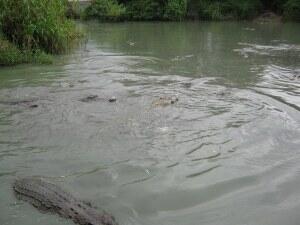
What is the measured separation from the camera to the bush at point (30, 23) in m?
13.2

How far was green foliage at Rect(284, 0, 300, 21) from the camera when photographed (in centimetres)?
2841

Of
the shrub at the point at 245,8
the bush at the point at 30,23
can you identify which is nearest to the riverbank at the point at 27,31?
the bush at the point at 30,23

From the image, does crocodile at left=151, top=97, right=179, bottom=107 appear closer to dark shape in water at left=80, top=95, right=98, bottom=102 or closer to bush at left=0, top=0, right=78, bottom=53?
dark shape in water at left=80, top=95, right=98, bottom=102

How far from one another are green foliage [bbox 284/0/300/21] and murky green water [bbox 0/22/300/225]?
53.4 feet

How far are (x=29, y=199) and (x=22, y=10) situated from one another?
9412 millimetres

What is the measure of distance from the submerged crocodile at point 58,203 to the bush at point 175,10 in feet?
86.9

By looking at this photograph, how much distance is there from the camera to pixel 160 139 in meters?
→ 7.06

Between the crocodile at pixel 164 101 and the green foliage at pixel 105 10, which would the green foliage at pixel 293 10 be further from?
the crocodile at pixel 164 101

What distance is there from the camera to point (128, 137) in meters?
7.18

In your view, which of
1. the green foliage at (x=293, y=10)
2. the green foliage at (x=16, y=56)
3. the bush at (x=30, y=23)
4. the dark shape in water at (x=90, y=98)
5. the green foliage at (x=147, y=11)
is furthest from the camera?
the green foliage at (x=147, y=11)

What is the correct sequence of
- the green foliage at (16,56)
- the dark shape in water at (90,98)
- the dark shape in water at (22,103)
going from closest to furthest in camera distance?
1. the dark shape in water at (22,103)
2. the dark shape in water at (90,98)
3. the green foliage at (16,56)

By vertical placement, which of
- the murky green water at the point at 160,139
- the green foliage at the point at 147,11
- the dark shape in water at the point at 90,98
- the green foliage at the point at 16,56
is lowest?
the murky green water at the point at 160,139

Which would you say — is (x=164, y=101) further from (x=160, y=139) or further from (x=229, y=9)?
(x=229, y=9)

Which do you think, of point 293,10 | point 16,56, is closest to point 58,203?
point 16,56
